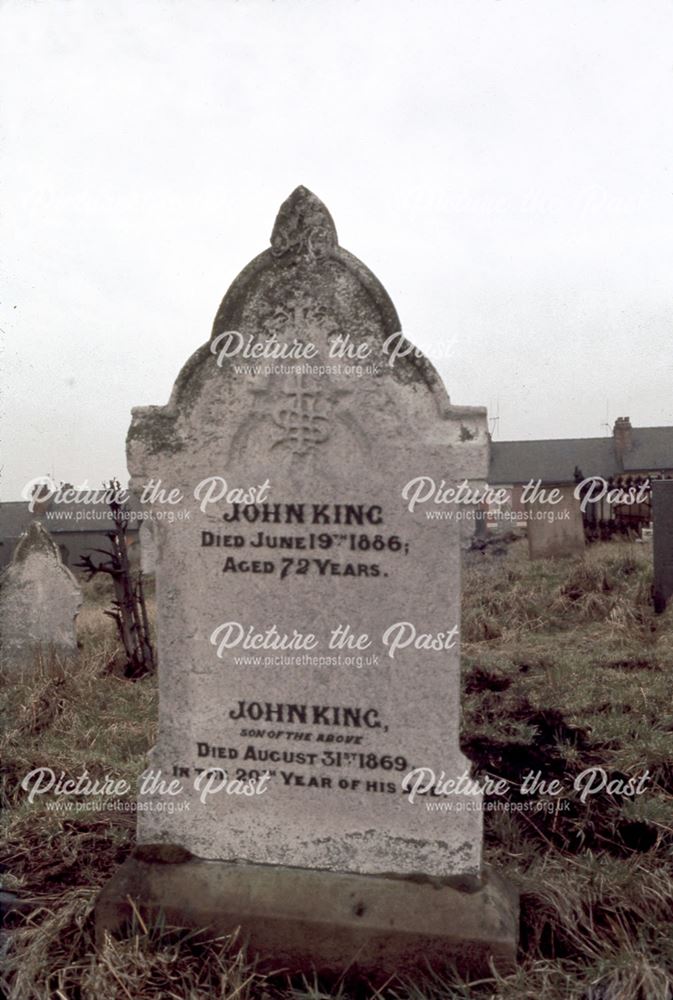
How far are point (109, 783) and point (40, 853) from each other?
783mm

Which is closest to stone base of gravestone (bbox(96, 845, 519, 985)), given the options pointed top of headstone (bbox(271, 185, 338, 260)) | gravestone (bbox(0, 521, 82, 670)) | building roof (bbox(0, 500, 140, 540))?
pointed top of headstone (bbox(271, 185, 338, 260))

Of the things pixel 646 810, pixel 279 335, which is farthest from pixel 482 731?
pixel 279 335

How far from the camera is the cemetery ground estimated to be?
8.82ft

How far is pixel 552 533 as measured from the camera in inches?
518

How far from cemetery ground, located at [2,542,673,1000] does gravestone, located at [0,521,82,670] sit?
1.20 ft

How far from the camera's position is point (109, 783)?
14.7 ft

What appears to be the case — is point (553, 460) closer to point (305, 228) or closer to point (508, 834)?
point (508, 834)

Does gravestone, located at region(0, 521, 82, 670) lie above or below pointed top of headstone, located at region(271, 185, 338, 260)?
below

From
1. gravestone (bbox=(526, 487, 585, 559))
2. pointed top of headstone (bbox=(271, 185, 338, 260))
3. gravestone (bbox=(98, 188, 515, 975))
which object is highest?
gravestone (bbox=(526, 487, 585, 559))

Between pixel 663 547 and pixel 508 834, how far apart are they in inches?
221

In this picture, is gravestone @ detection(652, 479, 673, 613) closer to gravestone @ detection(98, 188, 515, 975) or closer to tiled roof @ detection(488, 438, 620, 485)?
gravestone @ detection(98, 188, 515, 975)

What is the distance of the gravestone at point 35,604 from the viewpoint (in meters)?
7.29

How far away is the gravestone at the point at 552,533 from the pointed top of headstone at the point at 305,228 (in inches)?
421

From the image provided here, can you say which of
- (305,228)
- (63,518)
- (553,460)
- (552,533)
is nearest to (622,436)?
(553,460)
